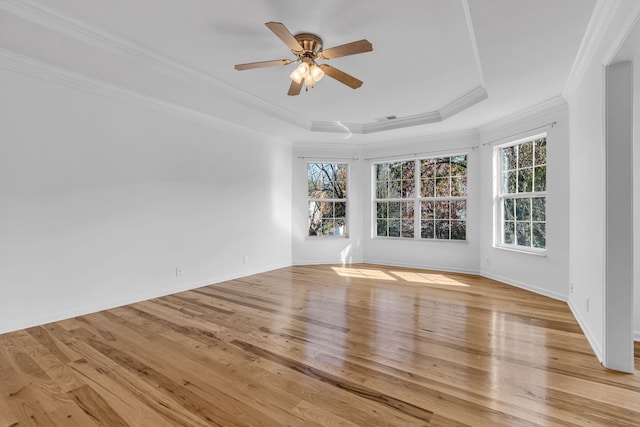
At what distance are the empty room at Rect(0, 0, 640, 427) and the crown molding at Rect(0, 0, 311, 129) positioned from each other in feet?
0.06

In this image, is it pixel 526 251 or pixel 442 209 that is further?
pixel 442 209

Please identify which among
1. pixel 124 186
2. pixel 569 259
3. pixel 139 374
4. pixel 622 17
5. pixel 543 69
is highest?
pixel 543 69

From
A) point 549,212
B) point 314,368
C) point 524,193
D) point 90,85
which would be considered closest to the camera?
point 314,368

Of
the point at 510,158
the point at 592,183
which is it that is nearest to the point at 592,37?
the point at 592,183

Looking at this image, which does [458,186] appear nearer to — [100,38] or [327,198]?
[327,198]

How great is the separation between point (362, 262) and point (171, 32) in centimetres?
524

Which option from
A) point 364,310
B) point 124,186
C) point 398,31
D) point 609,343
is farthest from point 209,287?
point 609,343

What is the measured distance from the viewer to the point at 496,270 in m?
4.96

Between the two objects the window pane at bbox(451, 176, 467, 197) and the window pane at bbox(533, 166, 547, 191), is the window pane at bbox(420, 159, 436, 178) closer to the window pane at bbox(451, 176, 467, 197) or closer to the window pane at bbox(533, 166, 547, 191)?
the window pane at bbox(451, 176, 467, 197)

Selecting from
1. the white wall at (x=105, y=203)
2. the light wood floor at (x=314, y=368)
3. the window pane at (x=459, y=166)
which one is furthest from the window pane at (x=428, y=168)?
the white wall at (x=105, y=203)

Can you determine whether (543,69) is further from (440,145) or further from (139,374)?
(139,374)

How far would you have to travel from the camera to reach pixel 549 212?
4023mm

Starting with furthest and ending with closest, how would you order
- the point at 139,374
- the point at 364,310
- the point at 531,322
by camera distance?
the point at 364,310, the point at 531,322, the point at 139,374

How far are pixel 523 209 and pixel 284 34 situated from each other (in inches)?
167
